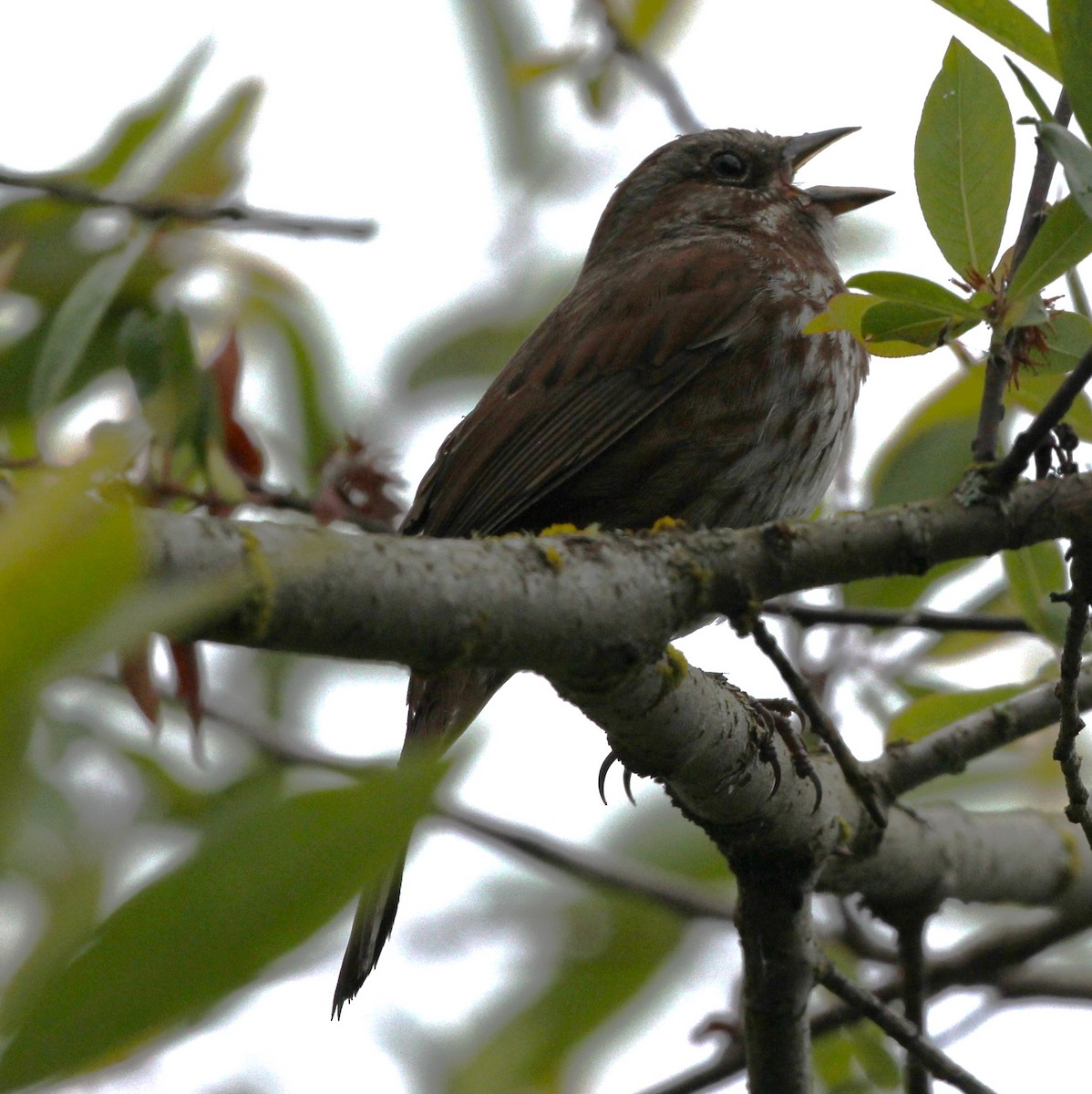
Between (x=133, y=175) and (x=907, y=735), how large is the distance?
7.55ft

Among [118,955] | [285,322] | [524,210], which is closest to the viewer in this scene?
[118,955]

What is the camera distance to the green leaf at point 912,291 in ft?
7.25

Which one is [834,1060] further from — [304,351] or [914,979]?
[304,351]

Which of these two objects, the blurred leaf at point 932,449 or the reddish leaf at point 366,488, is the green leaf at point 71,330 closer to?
the reddish leaf at point 366,488

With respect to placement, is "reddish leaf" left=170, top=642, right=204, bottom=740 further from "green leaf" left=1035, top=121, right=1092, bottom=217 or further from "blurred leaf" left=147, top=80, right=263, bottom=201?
"green leaf" left=1035, top=121, right=1092, bottom=217

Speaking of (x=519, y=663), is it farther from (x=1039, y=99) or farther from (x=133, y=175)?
(x=133, y=175)

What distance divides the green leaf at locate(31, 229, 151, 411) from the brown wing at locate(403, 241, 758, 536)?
103 centimetres

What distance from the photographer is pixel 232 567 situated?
1480mm

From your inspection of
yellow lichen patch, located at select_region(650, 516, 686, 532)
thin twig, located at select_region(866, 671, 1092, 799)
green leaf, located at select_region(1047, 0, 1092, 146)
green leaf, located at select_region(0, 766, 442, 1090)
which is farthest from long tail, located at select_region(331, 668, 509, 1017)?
green leaf, located at select_region(0, 766, 442, 1090)

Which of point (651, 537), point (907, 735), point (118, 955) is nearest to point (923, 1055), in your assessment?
point (907, 735)

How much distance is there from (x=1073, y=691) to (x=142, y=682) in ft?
5.39

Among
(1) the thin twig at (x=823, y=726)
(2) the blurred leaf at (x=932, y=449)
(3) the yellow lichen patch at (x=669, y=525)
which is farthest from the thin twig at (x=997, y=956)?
(3) the yellow lichen patch at (x=669, y=525)

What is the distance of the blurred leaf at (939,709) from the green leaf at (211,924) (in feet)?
8.49

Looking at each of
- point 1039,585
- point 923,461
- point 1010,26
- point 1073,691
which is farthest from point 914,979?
point 1010,26
